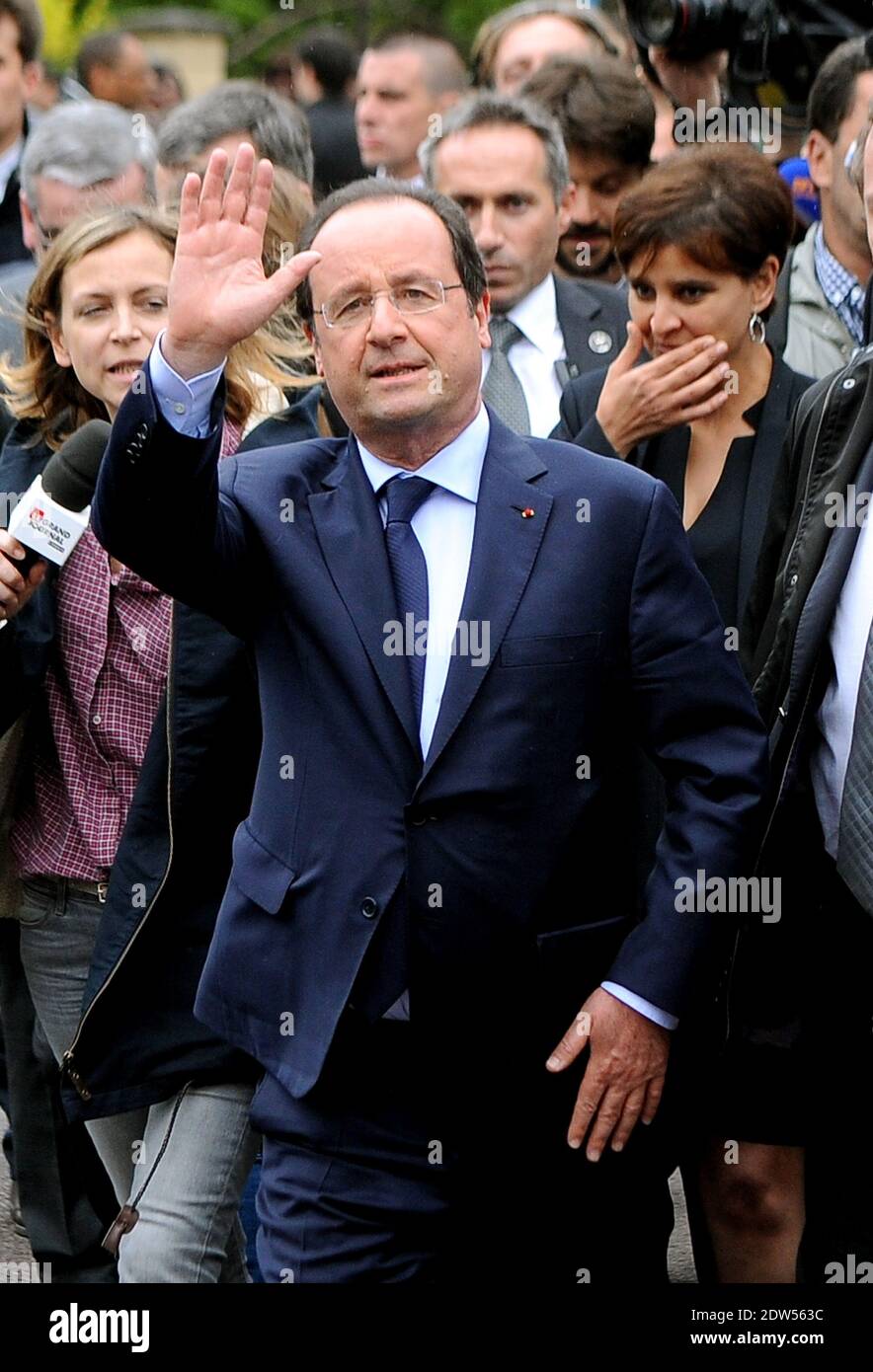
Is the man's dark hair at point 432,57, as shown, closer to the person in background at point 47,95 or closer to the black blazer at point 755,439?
the person in background at point 47,95

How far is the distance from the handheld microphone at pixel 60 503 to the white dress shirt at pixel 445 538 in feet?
1.72

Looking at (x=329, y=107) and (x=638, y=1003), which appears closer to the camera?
(x=638, y=1003)

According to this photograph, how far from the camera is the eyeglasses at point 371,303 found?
10.8ft

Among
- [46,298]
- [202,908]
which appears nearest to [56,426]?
[46,298]

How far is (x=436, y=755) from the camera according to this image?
318 centimetres

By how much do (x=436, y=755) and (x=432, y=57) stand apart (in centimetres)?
561

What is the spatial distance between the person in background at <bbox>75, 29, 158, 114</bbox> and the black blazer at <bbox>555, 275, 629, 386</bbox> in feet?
20.2

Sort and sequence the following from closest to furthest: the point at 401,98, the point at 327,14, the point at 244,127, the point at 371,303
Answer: the point at 371,303
the point at 244,127
the point at 401,98
the point at 327,14

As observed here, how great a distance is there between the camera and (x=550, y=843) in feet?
10.6

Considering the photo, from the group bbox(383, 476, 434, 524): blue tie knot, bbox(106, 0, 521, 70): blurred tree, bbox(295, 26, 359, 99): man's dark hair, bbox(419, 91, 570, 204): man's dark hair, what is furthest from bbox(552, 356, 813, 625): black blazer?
bbox(106, 0, 521, 70): blurred tree

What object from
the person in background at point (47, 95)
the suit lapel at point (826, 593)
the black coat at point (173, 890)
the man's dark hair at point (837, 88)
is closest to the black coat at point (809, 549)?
the suit lapel at point (826, 593)

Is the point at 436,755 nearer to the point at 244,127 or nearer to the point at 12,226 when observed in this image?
the point at 244,127

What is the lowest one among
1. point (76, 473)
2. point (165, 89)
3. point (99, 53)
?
point (76, 473)

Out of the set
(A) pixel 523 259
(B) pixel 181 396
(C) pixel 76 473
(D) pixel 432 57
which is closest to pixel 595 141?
(A) pixel 523 259
